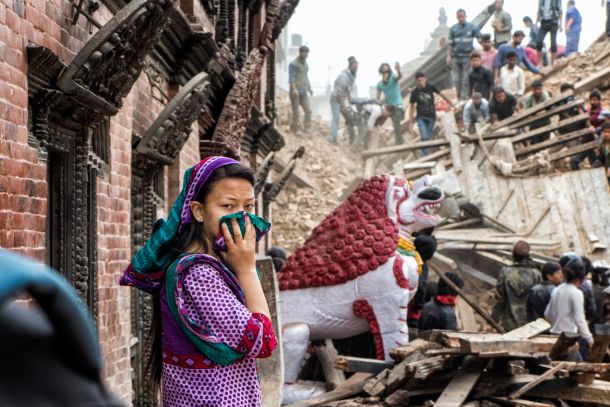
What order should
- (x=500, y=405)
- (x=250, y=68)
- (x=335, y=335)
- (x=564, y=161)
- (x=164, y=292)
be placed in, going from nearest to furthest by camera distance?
(x=164, y=292) → (x=500, y=405) → (x=335, y=335) → (x=250, y=68) → (x=564, y=161)

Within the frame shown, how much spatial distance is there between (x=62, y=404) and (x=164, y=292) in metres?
2.20

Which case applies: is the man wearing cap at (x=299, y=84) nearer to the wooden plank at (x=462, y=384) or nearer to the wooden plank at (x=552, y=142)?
the wooden plank at (x=552, y=142)

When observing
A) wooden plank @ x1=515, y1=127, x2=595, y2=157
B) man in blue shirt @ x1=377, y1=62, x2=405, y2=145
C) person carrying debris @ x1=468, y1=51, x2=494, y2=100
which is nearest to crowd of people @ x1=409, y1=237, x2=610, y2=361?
wooden plank @ x1=515, y1=127, x2=595, y2=157

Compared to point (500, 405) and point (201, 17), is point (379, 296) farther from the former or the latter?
point (201, 17)

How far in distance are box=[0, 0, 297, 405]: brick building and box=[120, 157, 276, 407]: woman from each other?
121cm

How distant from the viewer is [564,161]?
17.5m

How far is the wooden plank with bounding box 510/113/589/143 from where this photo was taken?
1706 centimetres

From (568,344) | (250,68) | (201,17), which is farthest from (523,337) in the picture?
(250,68)

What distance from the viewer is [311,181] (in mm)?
21859

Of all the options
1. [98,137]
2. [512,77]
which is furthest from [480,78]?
[98,137]

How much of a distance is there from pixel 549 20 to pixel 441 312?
17.0 metres

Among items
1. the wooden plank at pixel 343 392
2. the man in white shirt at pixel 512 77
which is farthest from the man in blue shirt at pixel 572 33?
the wooden plank at pixel 343 392

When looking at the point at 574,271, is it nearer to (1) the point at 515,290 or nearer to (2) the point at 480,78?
(1) the point at 515,290

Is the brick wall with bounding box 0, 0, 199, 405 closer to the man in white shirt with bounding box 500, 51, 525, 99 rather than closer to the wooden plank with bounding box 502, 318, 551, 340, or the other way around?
the wooden plank with bounding box 502, 318, 551, 340
